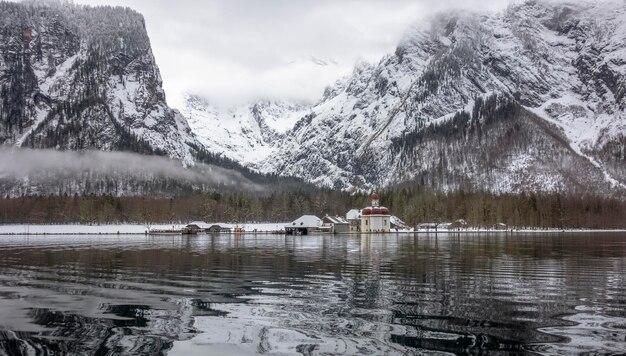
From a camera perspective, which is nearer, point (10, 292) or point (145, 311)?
point (145, 311)

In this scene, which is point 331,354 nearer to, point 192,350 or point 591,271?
point 192,350

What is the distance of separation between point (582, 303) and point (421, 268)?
1725 centimetres

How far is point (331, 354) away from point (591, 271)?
30.9 meters

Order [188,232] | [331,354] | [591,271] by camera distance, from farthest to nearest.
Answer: [188,232] → [591,271] → [331,354]

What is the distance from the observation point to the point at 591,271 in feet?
127

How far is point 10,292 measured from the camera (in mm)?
27156

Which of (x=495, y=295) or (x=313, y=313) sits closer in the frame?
(x=313, y=313)

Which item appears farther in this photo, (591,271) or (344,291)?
(591,271)

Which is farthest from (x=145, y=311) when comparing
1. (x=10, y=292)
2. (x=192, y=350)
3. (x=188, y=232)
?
(x=188, y=232)

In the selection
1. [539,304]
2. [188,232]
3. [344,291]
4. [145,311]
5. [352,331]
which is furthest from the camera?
[188,232]

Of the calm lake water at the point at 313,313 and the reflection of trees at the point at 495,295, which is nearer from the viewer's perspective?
the calm lake water at the point at 313,313

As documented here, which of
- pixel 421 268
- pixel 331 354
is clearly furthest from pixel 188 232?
pixel 331 354

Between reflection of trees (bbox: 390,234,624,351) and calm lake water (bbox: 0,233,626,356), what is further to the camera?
reflection of trees (bbox: 390,234,624,351)

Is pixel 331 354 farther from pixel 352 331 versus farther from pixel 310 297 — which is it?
pixel 310 297
